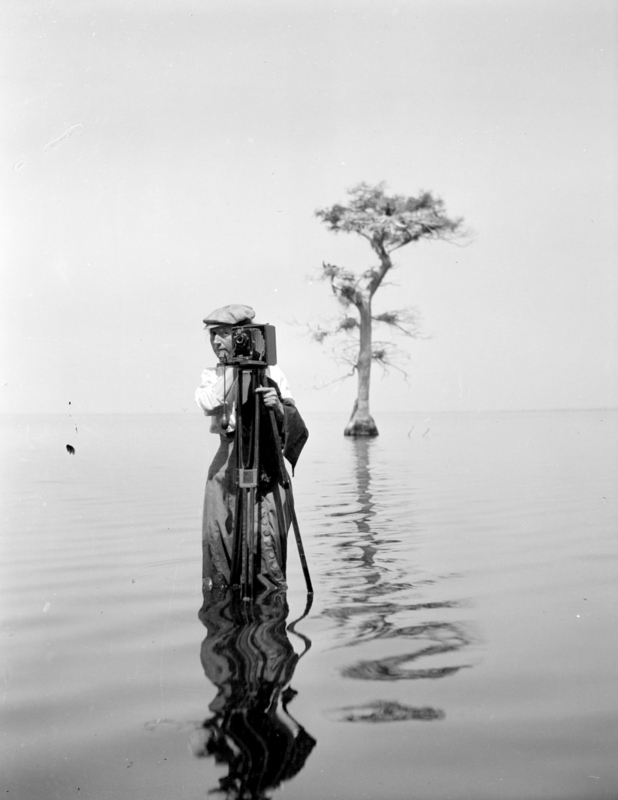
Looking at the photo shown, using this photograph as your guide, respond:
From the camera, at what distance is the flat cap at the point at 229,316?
424 centimetres

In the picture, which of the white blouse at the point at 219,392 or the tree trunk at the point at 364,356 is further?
the tree trunk at the point at 364,356

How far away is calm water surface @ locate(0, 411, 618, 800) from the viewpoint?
2395 mm

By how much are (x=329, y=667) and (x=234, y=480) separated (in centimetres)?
124

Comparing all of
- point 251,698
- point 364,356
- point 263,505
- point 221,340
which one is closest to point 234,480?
point 263,505

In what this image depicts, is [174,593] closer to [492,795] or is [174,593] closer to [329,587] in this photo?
[329,587]

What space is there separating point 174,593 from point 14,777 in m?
2.49

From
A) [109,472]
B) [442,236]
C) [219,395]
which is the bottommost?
[109,472]

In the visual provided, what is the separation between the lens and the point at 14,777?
2.40 metres

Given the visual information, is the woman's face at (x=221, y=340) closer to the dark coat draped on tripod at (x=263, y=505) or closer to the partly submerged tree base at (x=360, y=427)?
the dark coat draped on tripod at (x=263, y=505)

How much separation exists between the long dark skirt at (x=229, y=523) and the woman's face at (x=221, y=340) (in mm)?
419

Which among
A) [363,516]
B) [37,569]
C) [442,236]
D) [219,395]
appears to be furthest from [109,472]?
[442,236]

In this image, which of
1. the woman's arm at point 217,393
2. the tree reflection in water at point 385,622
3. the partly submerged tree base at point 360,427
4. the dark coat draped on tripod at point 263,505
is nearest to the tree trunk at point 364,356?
the partly submerged tree base at point 360,427

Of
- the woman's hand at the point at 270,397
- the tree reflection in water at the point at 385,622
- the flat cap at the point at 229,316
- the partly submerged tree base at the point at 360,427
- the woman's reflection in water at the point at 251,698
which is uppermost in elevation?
the flat cap at the point at 229,316

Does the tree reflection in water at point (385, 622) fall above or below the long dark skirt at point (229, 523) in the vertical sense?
below
